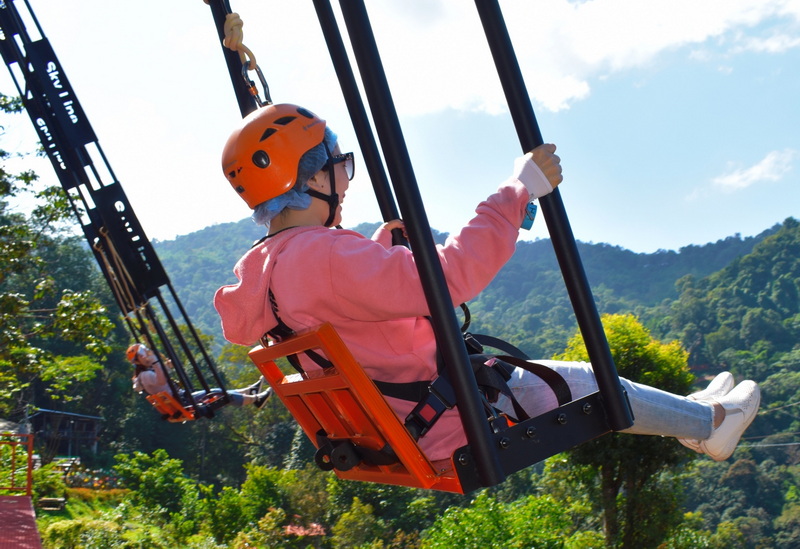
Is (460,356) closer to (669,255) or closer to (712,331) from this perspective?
(712,331)

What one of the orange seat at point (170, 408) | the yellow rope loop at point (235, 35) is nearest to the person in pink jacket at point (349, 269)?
the yellow rope loop at point (235, 35)

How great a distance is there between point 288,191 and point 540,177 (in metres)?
0.62

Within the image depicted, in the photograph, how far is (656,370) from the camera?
8.98 metres

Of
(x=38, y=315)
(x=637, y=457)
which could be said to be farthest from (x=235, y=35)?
(x=637, y=457)

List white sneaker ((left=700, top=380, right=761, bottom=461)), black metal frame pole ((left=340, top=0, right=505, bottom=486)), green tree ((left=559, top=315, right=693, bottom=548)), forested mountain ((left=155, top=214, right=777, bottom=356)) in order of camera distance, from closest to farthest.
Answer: black metal frame pole ((left=340, top=0, right=505, bottom=486)) < white sneaker ((left=700, top=380, right=761, bottom=461)) < green tree ((left=559, top=315, right=693, bottom=548)) < forested mountain ((left=155, top=214, right=777, bottom=356))

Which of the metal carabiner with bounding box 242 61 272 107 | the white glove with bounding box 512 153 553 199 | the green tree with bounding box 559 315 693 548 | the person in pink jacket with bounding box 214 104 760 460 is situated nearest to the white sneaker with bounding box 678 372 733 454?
the person in pink jacket with bounding box 214 104 760 460

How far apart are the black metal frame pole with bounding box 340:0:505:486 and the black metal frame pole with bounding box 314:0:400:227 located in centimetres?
15

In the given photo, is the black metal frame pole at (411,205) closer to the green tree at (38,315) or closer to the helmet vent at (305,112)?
the helmet vent at (305,112)

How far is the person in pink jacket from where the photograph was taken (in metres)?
1.68

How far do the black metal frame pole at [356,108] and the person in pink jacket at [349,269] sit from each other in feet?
0.43

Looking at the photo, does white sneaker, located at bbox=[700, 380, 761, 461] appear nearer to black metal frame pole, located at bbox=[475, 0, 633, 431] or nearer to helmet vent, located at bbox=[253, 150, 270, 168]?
black metal frame pole, located at bbox=[475, 0, 633, 431]

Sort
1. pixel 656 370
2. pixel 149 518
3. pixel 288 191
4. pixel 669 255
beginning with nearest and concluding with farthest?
1. pixel 288 191
2. pixel 656 370
3. pixel 149 518
4. pixel 669 255

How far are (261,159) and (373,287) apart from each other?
46cm

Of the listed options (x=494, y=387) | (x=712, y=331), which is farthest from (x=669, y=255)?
(x=494, y=387)
